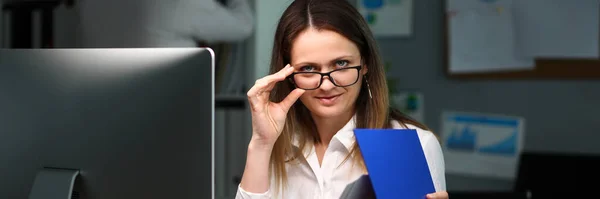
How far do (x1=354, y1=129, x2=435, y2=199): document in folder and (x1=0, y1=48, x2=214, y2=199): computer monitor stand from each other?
250 millimetres

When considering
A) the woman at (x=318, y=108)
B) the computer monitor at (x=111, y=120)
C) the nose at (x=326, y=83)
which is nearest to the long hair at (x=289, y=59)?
the woman at (x=318, y=108)

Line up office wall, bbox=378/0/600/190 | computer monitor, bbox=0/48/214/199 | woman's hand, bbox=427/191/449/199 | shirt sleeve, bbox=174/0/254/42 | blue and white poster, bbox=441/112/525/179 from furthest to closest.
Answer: blue and white poster, bbox=441/112/525/179, office wall, bbox=378/0/600/190, shirt sleeve, bbox=174/0/254/42, woman's hand, bbox=427/191/449/199, computer monitor, bbox=0/48/214/199

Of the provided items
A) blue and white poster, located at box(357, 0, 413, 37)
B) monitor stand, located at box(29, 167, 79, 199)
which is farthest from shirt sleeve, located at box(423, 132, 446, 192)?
blue and white poster, located at box(357, 0, 413, 37)

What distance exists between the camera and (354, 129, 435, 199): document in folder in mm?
1002

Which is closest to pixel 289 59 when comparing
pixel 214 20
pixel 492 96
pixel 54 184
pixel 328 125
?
pixel 328 125

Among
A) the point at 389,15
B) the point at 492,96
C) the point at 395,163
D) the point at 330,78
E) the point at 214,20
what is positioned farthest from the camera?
the point at 389,15

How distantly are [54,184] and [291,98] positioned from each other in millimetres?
443

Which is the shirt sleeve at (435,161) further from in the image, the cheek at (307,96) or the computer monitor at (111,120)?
the computer monitor at (111,120)

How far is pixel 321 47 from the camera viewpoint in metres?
1.23

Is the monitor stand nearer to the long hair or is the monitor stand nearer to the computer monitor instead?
the computer monitor

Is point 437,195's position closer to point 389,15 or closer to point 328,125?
point 328,125

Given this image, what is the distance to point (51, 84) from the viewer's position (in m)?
0.99

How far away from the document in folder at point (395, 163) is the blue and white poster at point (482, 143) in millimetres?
1455

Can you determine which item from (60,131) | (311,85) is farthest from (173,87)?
(311,85)
